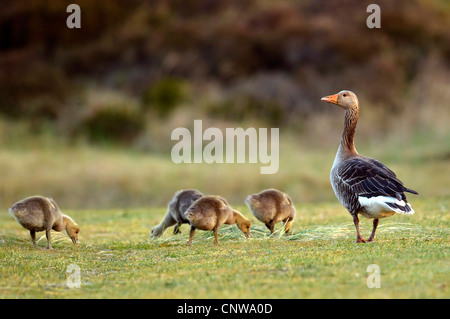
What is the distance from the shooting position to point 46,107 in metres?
27.6

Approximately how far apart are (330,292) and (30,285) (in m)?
3.31

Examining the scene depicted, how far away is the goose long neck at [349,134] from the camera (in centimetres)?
1021

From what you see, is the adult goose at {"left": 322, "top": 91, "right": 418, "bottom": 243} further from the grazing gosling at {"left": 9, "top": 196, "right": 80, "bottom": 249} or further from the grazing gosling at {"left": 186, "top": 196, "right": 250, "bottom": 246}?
the grazing gosling at {"left": 9, "top": 196, "right": 80, "bottom": 249}

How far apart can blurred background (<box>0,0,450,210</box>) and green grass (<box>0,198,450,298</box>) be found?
10.1 meters

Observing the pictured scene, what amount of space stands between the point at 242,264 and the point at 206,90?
2237 cm

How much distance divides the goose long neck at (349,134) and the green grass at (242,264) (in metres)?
1.35

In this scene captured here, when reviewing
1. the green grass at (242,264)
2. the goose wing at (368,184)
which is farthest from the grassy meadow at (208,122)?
the goose wing at (368,184)

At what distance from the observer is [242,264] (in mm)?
8023

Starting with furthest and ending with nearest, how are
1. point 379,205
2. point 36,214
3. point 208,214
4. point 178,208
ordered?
point 178,208 → point 36,214 → point 208,214 → point 379,205

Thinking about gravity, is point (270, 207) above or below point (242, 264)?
above

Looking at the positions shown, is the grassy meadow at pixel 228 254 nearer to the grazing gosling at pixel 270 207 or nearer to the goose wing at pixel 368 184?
the grazing gosling at pixel 270 207

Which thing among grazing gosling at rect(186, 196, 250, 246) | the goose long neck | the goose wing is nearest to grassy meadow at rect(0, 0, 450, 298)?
grazing gosling at rect(186, 196, 250, 246)

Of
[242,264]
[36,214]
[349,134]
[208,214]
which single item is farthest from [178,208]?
[242,264]

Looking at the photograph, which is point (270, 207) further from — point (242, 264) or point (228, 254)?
point (242, 264)
